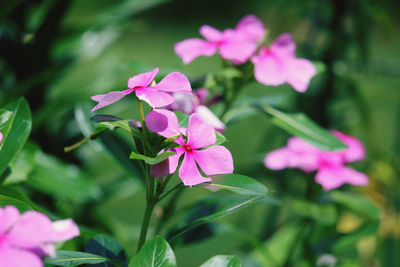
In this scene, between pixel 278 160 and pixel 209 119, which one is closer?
pixel 209 119

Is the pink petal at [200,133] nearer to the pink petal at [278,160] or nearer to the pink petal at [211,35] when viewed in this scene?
the pink petal at [211,35]

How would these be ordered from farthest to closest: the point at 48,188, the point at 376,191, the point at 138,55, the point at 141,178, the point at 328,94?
1. the point at 138,55
2. the point at 376,191
3. the point at 328,94
4. the point at 48,188
5. the point at 141,178

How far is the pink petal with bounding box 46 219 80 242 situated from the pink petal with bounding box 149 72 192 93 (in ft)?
0.54

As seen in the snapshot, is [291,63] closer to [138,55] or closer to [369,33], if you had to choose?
[369,33]

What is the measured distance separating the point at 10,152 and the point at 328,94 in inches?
36.0

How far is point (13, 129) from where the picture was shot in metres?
0.52

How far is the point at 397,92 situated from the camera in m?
1.43

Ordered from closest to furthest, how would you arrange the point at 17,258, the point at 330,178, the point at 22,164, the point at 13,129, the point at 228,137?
1. the point at 17,258
2. the point at 13,129
3. the point at 22,164
4. the point at 330,178
5. the point at 228,137


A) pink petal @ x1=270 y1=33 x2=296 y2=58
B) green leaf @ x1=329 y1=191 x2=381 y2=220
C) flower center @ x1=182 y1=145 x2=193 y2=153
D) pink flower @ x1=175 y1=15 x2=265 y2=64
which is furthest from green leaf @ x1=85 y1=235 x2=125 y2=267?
green leaf @ x1=329 y1=191 x2=381 y2=220

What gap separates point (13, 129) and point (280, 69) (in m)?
0.38

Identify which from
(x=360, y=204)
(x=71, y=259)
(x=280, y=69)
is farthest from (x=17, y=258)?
(x=360, y=204)

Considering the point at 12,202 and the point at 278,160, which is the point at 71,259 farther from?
the point at 278,160

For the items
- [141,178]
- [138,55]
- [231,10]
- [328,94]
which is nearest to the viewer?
[141,178]

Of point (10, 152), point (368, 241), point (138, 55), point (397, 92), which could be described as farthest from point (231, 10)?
point (10, 152)
